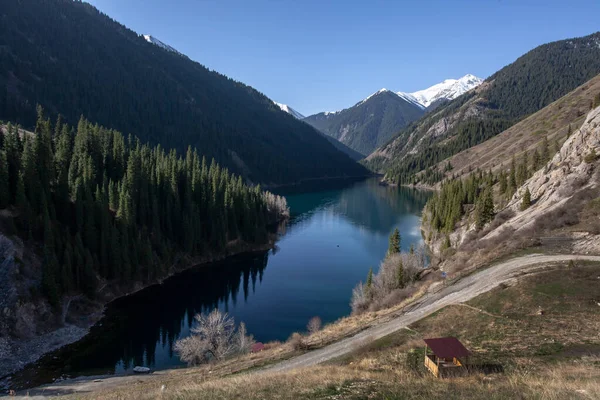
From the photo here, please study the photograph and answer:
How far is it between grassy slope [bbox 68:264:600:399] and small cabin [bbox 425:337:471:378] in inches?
39.7

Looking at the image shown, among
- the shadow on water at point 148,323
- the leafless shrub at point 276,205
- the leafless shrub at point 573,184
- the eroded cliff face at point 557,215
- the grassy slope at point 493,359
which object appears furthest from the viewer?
the leafless shrub at point 276,205

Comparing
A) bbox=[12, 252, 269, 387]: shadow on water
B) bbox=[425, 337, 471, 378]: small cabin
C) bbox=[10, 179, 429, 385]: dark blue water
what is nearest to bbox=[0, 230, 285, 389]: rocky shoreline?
bbox=[12, 252, 269, 387]: shadow on water

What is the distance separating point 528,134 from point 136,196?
602 ft

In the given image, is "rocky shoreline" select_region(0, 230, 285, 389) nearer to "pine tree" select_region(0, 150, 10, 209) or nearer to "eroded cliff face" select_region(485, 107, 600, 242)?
"pine tree" select_region(0, 150, 10, 209)

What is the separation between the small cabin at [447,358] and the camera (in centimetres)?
2222

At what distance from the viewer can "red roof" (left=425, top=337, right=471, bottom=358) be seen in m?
22.3

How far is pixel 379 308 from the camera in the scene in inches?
2003

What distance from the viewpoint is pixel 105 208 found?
7344cm

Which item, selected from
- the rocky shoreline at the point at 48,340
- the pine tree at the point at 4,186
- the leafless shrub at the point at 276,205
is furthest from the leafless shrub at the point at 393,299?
the leafless shrub at the point at 276,205

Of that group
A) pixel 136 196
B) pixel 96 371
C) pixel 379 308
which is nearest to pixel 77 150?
pixel 136 196

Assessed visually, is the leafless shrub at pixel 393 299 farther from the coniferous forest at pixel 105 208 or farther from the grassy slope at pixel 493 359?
the coniferous forest at pixel 105 208

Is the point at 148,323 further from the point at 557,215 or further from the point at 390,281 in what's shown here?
the point at 557,215

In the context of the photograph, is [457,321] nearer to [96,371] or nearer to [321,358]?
[321,358]

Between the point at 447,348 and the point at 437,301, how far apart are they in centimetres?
1894
